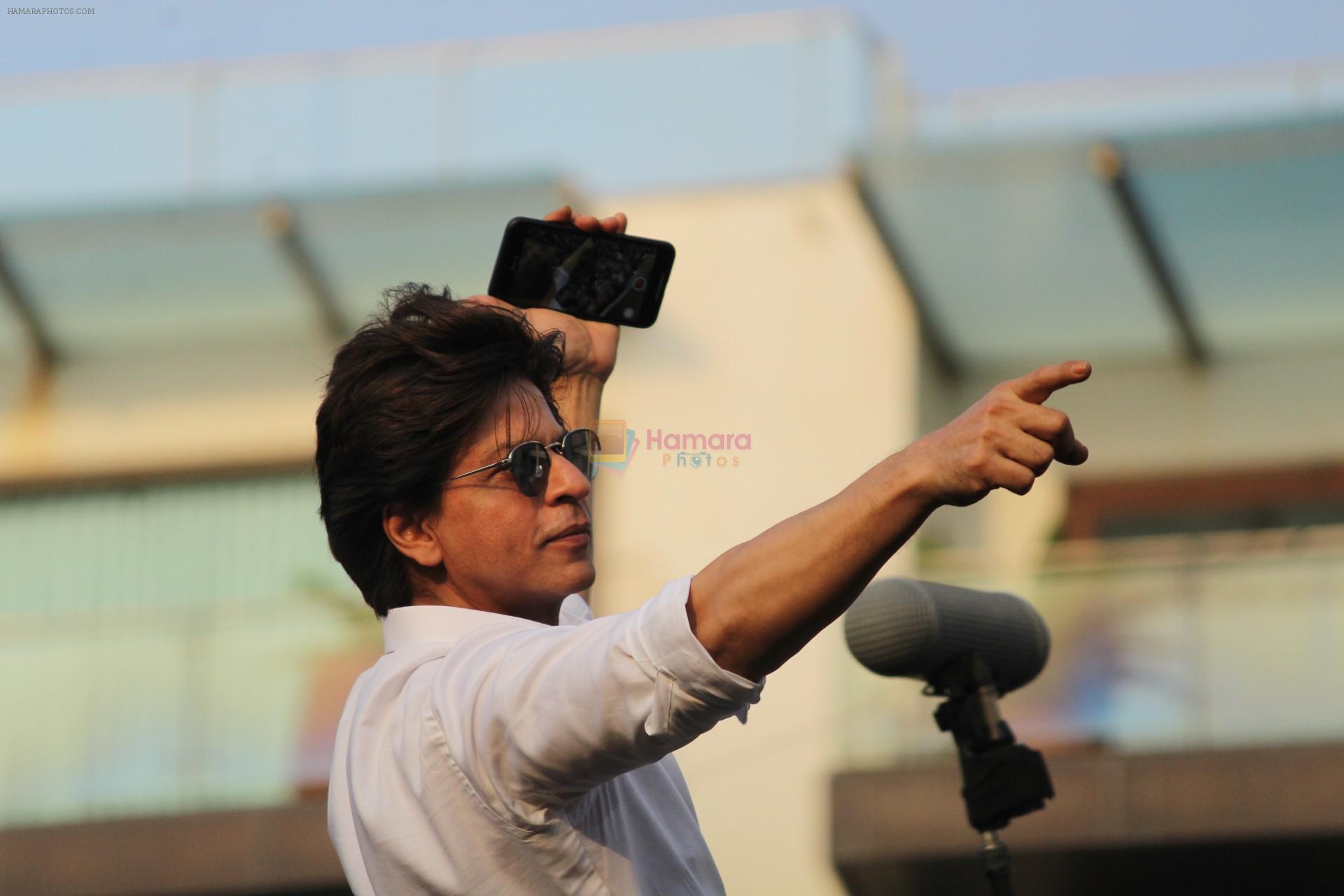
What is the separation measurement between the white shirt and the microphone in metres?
0.68

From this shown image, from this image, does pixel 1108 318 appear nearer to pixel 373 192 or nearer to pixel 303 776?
pixel 373 192

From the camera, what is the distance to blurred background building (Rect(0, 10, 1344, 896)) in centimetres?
638

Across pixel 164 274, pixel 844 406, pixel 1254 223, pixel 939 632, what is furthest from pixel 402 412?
pixel 164 274

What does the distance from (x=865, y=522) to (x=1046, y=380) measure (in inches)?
6.6

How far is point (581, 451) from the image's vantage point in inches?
82.2

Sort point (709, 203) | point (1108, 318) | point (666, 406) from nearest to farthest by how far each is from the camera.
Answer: point (666, 406)
point (709, 203)
point (1108, 318)

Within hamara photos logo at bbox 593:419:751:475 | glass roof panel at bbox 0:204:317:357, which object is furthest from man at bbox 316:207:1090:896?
glass roof panel at bbox 0:204:317:357

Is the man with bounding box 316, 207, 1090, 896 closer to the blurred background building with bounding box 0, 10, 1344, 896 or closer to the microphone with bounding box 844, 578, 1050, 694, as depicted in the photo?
the microphone with bounding box 844, 578, 1050, 694

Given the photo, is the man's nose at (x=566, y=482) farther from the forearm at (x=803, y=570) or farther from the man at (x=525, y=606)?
the forearm at (x=803, y=570)

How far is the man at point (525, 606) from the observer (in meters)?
1.49

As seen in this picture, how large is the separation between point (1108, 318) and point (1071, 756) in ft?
6.89

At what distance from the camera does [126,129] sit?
7.54 m

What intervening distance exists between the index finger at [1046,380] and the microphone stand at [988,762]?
51.1 inches

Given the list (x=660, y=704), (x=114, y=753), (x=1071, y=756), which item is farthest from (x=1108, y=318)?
(x=660, y=704)
